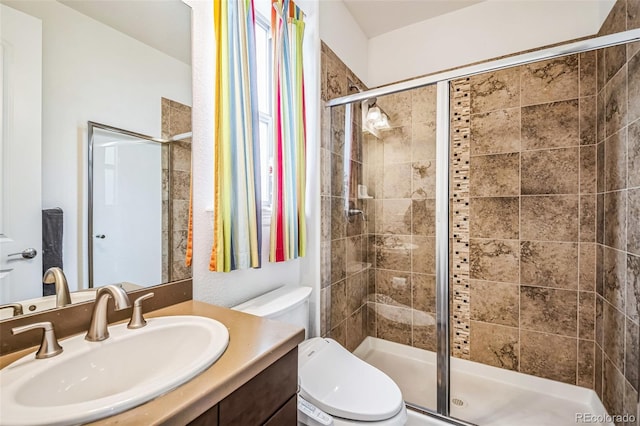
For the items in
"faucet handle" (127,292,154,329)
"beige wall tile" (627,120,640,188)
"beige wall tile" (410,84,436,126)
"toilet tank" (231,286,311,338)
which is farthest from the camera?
"beige wall tile" (410,84,436,126)

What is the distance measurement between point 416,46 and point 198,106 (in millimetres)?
1947

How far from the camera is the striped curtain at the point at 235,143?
3.72 feet

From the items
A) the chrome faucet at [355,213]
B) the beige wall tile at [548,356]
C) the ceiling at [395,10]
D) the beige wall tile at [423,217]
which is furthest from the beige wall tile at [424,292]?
the ceiling at [395,10]

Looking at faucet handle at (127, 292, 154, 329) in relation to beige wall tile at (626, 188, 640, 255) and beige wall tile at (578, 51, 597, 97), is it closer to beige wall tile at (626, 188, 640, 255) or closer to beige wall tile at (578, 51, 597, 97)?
beige wall tile at (626, 188, 640, 255)

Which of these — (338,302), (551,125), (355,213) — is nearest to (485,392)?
(338,302)

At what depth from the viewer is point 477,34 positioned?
2.11 meters

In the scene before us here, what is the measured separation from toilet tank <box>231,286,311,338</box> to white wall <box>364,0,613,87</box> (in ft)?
5.52

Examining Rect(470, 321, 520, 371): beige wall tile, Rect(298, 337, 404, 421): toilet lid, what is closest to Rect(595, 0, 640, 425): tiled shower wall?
Rect(470, 321, 520, 371): beige wall tile

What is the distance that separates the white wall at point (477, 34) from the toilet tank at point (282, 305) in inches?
66.2

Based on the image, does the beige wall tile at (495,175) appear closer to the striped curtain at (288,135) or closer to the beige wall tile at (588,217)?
the beige wall tile at (588,217)

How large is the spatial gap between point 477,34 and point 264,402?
259 centimetres

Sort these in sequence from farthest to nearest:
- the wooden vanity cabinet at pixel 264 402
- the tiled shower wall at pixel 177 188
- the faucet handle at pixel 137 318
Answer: the tiled shower wall at pixel 177 188 < the faucet handle at pixel 137 318 < the wooden vanity cabinet at pixel 264 402

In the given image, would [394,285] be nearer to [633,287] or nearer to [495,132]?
[633,287]

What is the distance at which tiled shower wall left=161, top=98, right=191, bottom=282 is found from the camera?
3.40 feet
